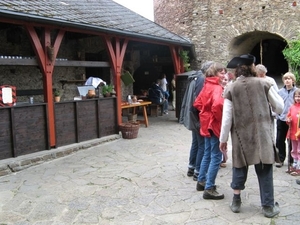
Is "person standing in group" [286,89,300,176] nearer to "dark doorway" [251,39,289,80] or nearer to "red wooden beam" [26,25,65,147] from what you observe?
"red wooden beam" [26,25,65,147]

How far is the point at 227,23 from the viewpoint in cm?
1190

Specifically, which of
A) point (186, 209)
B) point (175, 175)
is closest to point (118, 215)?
point (186, 209)

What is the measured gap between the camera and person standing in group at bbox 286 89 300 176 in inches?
170

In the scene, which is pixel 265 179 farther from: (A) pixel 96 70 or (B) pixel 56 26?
(A) pixel 96 70

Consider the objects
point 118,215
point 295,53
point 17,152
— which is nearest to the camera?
point 118,215

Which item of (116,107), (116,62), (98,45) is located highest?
(98,45)

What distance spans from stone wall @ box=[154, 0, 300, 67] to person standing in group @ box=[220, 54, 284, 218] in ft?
29.5

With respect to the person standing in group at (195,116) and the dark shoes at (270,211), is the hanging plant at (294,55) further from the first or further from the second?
the dark shoes at (270,211)

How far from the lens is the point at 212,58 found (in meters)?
12.4

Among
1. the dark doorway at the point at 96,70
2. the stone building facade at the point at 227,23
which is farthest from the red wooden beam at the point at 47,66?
the stone building facade at the point at 227,23

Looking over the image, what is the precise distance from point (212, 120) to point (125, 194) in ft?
4.69

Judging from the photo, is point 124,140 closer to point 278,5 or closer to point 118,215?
point 118,215

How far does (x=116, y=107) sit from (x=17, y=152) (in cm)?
278

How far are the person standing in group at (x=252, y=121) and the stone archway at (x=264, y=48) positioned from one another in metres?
9.33
